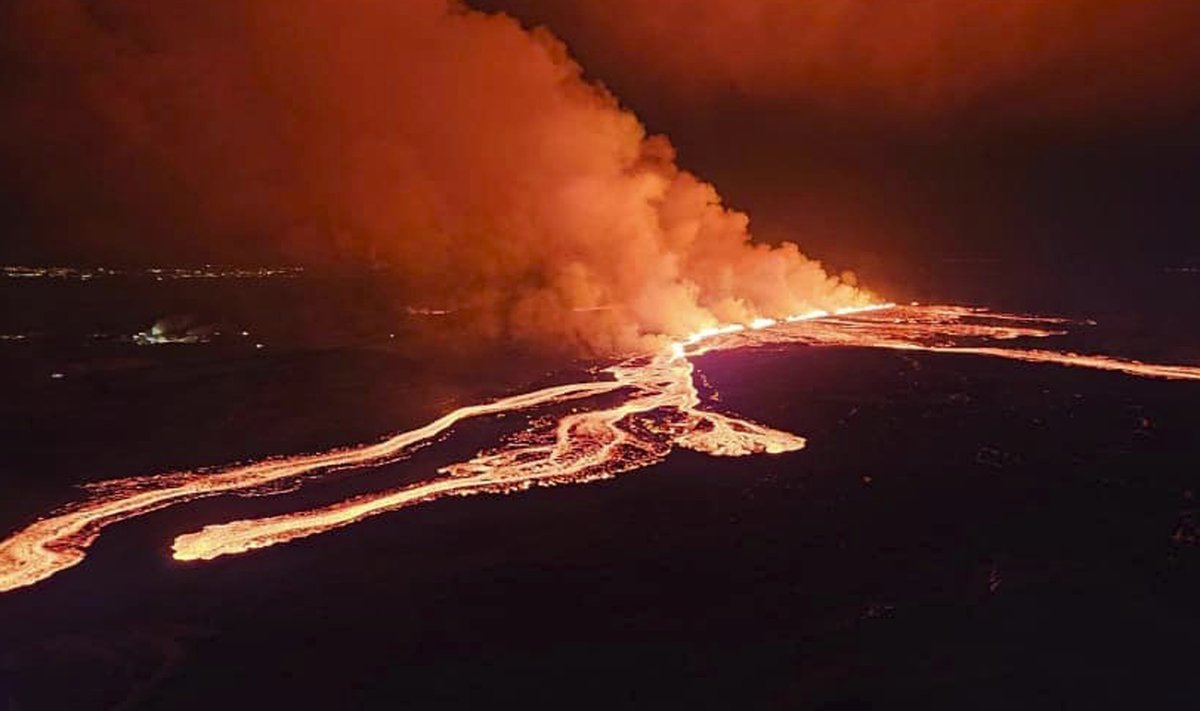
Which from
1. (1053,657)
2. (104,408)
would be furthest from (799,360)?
(104,408)

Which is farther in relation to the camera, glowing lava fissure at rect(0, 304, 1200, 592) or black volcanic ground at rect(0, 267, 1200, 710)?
glowing lava fissure at rect(0, 304, 1200, 592)

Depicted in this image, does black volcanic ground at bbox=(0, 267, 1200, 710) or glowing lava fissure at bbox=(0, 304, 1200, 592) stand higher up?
glowing lava fissure at bbox=(0, 304, 1200, 592)

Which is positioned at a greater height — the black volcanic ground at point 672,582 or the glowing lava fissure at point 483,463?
the glowing lava fissure at point 483,463

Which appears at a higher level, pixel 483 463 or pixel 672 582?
pixel 483 463

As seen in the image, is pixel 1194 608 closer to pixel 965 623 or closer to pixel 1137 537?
pixel 1137 537
